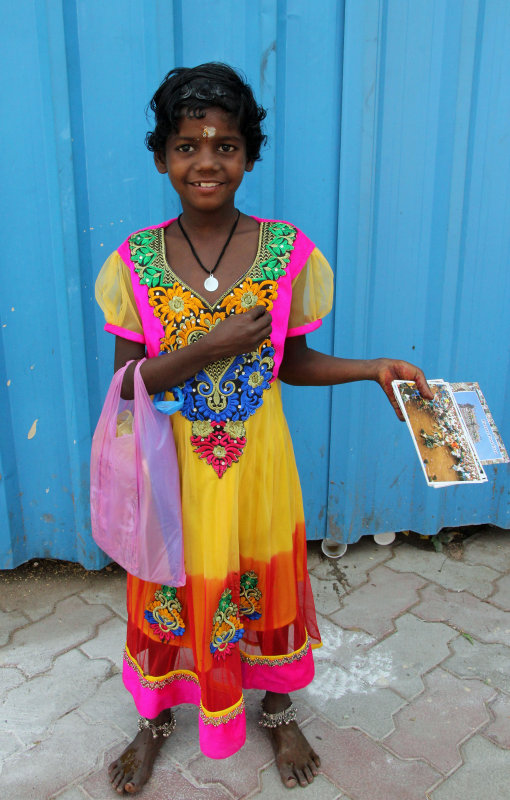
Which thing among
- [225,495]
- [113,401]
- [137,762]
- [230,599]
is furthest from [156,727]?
[113,401]

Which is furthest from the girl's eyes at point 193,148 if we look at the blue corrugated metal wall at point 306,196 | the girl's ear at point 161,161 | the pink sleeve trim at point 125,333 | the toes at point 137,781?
the toes at point 137,781

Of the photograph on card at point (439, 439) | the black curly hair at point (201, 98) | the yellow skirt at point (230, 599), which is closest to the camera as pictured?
the black curly hair at point (201, 98)

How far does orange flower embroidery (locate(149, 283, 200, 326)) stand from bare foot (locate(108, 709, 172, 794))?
122 cm

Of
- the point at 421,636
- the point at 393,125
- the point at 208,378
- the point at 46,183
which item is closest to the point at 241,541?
the point at 208,378

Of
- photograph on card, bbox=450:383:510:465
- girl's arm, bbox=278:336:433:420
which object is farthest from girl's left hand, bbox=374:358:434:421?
photograph on card, bbox=450:383:510:465

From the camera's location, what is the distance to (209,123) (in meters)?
1.50

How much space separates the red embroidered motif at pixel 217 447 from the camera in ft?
5.45

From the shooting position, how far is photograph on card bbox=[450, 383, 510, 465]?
5.58 ft

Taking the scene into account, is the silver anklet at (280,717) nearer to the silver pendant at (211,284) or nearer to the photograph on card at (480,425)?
the photograph on card at (480,425)

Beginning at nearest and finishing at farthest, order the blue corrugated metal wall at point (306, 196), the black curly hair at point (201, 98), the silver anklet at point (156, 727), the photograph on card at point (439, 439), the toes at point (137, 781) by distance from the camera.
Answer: the black curly hair at point (201, 98), the photograph on card at point (439, 439), the toes at point (137, 781), the silver anklet at point (156, 727), the blue corrugated metal wall at point (306, 196)

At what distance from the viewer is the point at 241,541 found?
1.78 metres

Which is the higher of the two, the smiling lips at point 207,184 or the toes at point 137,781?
the smiling lips at point 207,184

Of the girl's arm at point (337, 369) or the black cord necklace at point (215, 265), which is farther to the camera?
the girl's arm at point (337, 369)

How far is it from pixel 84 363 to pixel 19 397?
31 cm
